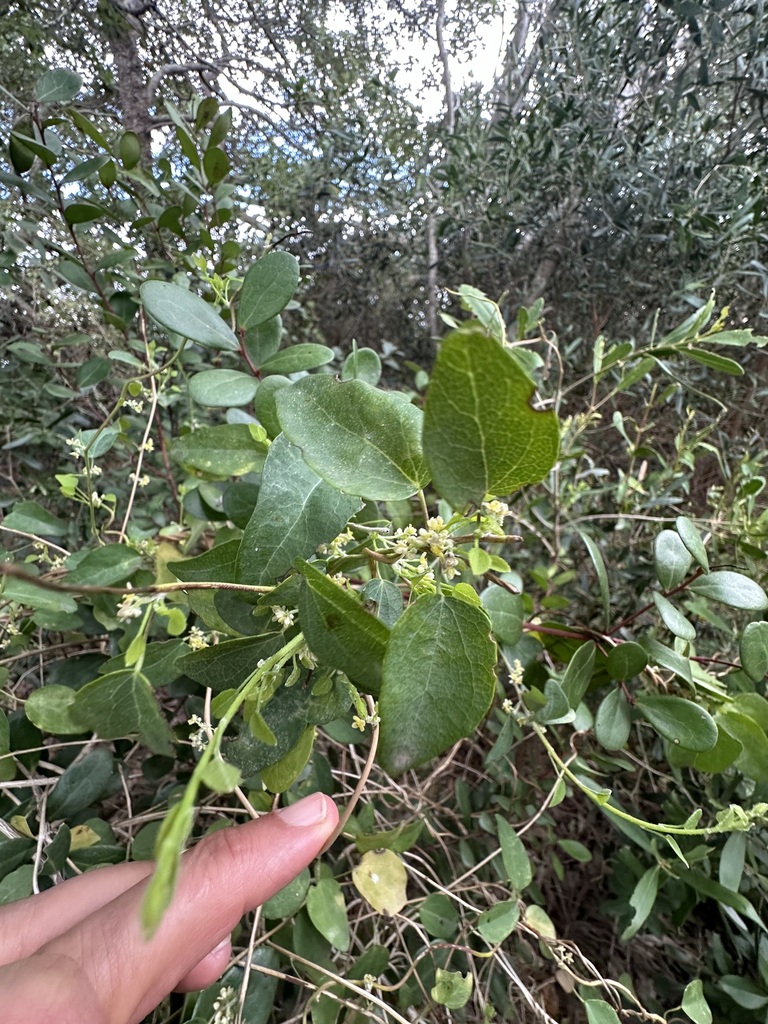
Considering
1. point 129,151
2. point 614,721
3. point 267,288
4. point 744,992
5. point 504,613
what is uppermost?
point 129,151

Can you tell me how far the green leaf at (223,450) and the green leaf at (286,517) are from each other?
190 mm

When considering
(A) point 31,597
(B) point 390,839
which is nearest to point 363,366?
(A) point 31,597

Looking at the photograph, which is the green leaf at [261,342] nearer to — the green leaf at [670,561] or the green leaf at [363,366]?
the green leaf at [363,366]

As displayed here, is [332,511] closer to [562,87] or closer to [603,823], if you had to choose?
[603,823]

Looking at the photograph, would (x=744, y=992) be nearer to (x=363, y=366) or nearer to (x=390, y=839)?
(x=390, y=839)

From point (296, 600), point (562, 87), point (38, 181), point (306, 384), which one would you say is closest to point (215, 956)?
point (296, 600)

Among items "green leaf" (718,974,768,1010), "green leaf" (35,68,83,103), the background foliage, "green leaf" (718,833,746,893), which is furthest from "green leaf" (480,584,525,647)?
"green leaf" (35,68,83,103)

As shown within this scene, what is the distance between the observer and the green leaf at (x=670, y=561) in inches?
23.7

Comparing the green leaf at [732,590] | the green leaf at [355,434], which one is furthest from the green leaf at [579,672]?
the green leaf at [355,434]

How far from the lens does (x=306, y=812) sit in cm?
54

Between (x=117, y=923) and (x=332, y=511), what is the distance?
39 centimetres

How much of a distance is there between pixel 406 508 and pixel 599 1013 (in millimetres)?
597

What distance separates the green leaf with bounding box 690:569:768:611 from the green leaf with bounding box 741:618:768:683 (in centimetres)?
2

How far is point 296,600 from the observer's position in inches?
14.7
